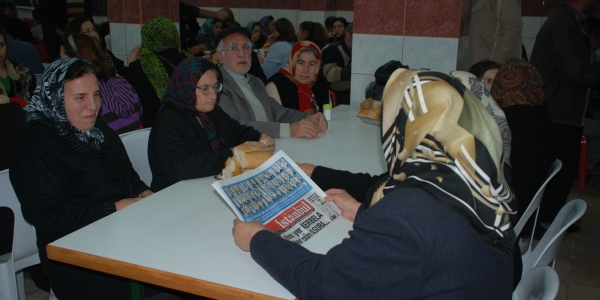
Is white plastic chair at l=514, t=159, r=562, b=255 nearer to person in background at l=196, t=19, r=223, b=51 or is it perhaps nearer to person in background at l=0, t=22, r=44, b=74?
person in background at l=0, t=22, r=44, b=74

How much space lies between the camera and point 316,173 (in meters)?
2.13

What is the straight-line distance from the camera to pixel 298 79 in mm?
4105

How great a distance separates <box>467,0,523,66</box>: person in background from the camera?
4.48 meters

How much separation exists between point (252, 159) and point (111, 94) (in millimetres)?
1791

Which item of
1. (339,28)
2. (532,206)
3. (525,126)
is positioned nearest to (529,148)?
(525,126)

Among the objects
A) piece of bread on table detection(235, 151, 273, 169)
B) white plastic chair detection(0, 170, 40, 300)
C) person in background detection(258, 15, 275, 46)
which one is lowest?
white plastic chair detection(0, 170, 40, 300)

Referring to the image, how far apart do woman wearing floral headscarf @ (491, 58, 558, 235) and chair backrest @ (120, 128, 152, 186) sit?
6.45ft

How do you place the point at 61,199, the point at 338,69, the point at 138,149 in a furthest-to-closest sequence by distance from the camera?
the point at 338,69
the point at 138,149
the point at 61,199

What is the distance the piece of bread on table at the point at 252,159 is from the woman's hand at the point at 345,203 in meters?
0.39

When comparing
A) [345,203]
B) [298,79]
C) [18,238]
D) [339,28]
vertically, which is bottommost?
[18,238]

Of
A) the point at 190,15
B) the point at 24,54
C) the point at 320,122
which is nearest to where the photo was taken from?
the point at 320,122

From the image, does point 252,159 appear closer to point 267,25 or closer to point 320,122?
point 320,122

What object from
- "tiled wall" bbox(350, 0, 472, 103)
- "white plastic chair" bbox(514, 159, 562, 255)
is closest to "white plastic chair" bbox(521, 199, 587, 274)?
"white plastic chair" bbox(514, 159, 562, 255)

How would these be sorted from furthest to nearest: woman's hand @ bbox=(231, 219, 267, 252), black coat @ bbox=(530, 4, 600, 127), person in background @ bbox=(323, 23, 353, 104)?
person in background @ bbox=(323, 23, 353, 104) → black coat @ bbox=(530, 4, 600, 127) → woman's hand @ bbox=(231, 219, 267, 252)
